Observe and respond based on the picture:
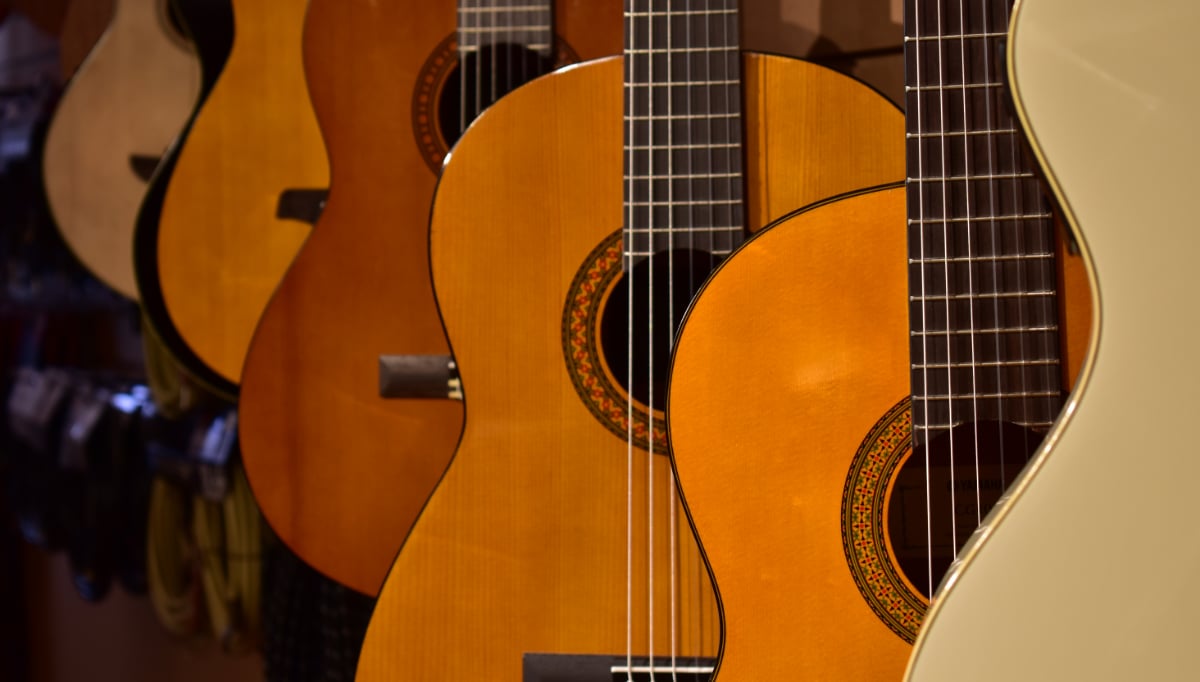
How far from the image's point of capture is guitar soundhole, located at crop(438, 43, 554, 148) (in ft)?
3.81

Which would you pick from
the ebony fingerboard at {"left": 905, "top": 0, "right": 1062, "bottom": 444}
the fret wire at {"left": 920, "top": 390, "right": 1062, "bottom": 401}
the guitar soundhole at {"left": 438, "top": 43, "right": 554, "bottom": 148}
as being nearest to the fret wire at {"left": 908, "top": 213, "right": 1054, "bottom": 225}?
the ebony fingerboard at {"left": 905, "top": 0, "right": 1062, "bottom": 444}

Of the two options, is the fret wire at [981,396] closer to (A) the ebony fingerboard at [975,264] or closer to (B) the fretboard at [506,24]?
(A) the ebony fingerboard at [975,264]

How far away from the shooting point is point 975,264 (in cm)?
77

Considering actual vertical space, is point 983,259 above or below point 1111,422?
above

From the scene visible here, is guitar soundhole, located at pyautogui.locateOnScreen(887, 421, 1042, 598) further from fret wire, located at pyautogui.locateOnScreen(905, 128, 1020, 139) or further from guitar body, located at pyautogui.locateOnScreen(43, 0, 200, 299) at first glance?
guitar body, located at pyautogui.locateOnScreen(43, 0, 200, 299)

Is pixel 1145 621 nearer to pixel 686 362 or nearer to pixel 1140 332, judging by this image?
pixel 1140 332

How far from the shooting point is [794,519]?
78 centimetres

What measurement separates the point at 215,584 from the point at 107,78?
2.59 ft

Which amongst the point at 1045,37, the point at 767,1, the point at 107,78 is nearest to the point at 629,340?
the point at 1045,37

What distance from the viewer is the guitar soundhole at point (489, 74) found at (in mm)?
1161

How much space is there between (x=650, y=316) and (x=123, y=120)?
1.06 m

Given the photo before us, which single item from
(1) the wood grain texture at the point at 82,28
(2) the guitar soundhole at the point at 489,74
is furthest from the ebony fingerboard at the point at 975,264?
(1) the wood grain texture at the point at 82,28

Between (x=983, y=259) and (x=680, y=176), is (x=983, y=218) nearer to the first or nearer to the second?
(x=983, y=259)

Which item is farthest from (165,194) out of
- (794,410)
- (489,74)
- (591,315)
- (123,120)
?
(794,410)
